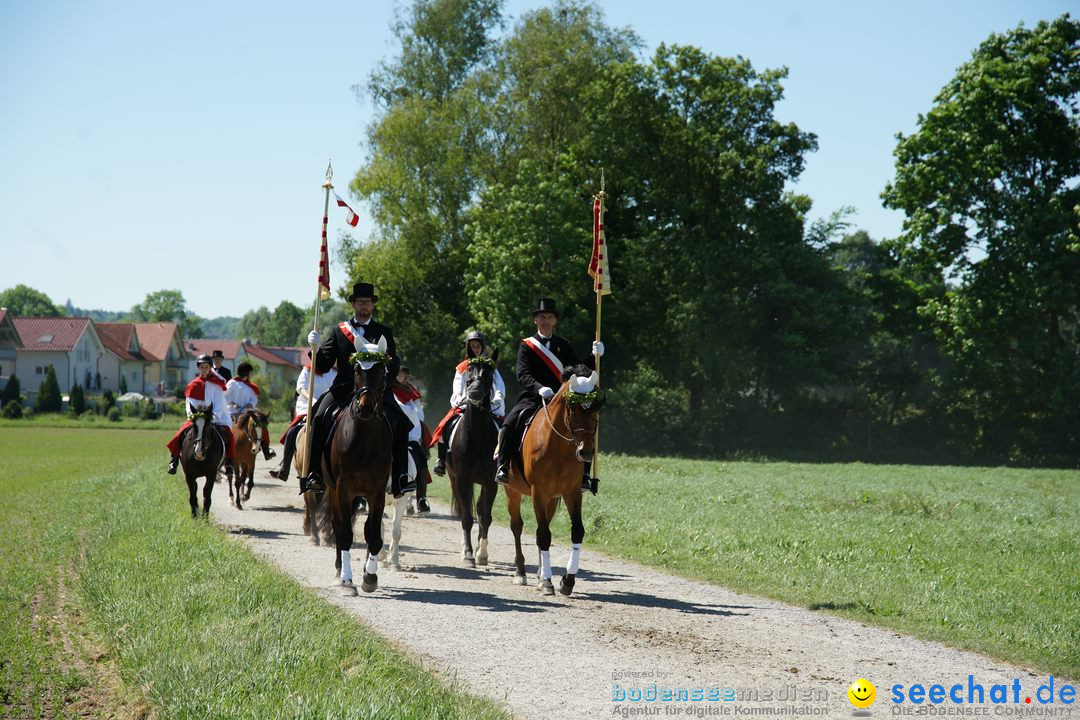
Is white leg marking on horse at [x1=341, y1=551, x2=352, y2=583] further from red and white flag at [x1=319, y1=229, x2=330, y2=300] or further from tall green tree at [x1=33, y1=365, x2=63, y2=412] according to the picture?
tall green tree at [x1=33, y1=365, x2=63, y2=412]

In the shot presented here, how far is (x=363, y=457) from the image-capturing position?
35.8 feet

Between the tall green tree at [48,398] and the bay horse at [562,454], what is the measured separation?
74.1 m

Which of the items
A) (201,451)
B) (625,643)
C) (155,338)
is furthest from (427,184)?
(155,338)

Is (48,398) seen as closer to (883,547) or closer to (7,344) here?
(7,344)

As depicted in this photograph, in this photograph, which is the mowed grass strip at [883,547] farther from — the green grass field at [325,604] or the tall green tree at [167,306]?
the tall green tree at [167,306]

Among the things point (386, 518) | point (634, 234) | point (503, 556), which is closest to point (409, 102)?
point (634, 234)

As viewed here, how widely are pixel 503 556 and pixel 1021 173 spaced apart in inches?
1456

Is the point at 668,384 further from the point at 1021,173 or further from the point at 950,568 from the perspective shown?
the point at 950,568

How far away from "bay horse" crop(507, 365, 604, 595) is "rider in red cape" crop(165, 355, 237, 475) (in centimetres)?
738

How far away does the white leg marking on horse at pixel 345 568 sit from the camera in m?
11.0

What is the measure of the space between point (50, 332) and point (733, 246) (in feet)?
253

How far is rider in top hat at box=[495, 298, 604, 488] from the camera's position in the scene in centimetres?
1225

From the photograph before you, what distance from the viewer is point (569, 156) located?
157 feet

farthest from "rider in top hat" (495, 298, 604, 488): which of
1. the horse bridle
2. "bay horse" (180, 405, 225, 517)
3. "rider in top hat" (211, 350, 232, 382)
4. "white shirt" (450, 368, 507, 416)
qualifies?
"rider in top hat" (211, 350, 232, 382)
